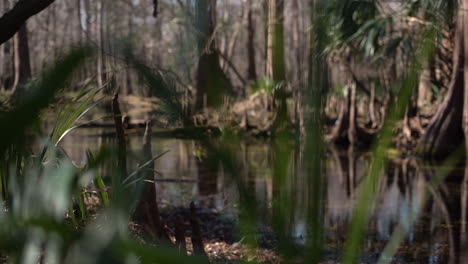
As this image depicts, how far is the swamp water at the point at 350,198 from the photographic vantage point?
0.73m

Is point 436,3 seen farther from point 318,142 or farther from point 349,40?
point 318,142

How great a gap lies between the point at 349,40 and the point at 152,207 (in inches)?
485

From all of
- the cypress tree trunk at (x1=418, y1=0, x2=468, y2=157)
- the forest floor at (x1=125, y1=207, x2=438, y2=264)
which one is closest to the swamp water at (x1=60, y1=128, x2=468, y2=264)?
the forest floor at (x1=125, y1=207, x2=438, y2=264)

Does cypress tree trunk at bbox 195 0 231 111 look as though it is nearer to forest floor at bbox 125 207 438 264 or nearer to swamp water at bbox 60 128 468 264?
swamp water at bbox 60 128 468 264

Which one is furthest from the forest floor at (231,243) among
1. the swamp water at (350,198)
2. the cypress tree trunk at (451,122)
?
the cypress tree trunk at (451,122)

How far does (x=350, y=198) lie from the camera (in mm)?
9023

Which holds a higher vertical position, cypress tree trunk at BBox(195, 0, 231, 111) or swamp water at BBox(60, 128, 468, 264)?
cypress tree trunk at BBox(195, 0, 231, 111)

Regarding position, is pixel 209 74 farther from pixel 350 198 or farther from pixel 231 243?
pixel 350 198

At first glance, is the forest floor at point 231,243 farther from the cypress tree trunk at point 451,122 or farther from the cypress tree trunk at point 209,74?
the cypress tree trunk at point 451,122

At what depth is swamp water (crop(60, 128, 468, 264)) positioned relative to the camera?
73cm

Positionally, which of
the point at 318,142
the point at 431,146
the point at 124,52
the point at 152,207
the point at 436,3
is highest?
the point at 436,3

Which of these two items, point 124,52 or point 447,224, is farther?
point 447,224

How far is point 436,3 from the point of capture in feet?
41.2

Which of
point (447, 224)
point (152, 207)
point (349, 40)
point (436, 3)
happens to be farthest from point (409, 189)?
point (152, 207)
